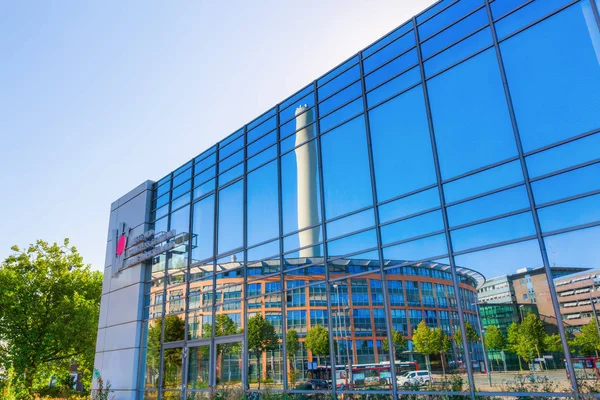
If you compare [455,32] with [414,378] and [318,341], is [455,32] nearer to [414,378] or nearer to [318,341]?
[414,378]

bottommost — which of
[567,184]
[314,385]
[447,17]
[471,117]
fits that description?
[314,385]

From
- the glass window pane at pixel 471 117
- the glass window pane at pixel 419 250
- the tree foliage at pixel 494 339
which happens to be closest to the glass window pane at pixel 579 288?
the tree foliage at pixel 494 339

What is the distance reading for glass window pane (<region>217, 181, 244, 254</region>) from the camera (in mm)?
17781

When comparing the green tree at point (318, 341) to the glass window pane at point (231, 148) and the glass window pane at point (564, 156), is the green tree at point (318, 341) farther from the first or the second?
the glass window pane at point (231, 148)

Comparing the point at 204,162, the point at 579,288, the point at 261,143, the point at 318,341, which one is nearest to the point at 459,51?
the point at 579,288

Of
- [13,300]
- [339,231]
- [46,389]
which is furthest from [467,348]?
[46,389]

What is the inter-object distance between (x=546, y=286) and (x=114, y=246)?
2210 cm

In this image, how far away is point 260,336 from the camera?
15555mm

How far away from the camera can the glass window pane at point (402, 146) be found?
12.2 meters

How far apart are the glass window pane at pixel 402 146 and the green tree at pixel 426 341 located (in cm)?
364

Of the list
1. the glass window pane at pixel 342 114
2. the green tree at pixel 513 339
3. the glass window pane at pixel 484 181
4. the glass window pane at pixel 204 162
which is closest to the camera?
the green tree at pixel 513 339

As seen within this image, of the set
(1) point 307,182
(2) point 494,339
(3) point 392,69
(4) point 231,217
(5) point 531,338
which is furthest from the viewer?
(4) point 231,217

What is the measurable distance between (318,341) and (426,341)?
12.2 ft

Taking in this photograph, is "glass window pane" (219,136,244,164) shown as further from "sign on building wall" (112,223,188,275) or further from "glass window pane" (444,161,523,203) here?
"glass window pane" (444,161,523,203)
